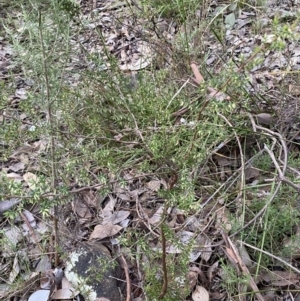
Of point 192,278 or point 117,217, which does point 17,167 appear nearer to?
point 117,217

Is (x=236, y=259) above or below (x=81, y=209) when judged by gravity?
above

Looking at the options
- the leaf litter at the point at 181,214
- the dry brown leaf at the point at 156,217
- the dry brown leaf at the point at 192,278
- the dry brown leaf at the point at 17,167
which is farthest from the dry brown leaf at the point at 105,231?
the dry brown leaf at the point at 17,167

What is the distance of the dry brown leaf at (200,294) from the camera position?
1515 millimetres

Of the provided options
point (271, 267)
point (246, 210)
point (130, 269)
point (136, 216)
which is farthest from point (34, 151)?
point (271, 267)

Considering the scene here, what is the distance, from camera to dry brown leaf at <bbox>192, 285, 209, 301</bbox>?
59.6 inches

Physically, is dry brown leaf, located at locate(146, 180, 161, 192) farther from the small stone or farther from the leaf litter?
the small stone

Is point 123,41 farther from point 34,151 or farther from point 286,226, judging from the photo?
point 286,226

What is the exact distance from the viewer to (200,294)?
1525 millimetres

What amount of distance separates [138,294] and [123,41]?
164 centimetres

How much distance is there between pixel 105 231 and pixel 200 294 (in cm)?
42

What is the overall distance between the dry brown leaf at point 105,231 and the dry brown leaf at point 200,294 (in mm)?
370

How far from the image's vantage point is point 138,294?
156cm

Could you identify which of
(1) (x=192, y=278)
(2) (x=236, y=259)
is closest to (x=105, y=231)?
(1) (x=192, y=278)

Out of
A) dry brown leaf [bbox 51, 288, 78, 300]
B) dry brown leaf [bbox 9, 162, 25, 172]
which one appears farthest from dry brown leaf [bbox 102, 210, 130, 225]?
dry brown leaf [bbox 9, 162, 25, 172]
